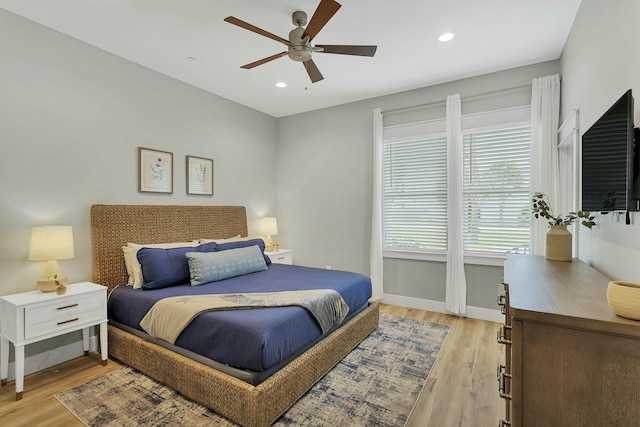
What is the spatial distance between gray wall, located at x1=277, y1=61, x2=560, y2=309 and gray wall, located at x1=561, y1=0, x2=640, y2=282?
1110mm

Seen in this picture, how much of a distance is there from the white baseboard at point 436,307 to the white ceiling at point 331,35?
281cm

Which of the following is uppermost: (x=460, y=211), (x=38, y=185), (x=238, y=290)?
(x=38, y=185)

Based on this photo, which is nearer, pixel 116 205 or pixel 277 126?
pixel 116 205

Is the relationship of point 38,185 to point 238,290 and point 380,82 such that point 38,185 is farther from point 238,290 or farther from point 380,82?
point 380,82

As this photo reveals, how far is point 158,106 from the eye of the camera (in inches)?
138

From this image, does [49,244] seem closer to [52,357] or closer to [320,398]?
[52,357]

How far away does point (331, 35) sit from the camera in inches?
110

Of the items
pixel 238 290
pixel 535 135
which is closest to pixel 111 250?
pixel 238 290

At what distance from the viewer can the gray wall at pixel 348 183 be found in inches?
142

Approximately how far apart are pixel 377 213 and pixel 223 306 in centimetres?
257

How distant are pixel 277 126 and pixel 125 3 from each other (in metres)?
3.05

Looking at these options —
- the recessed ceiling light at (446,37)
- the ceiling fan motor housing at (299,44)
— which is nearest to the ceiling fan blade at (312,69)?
the ceiling fan motor housing at (299,44)

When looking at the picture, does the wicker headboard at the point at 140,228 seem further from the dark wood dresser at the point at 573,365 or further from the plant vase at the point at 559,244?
the plant vase at the point at 559,244

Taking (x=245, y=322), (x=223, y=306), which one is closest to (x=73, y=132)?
(x=223, y=306)
